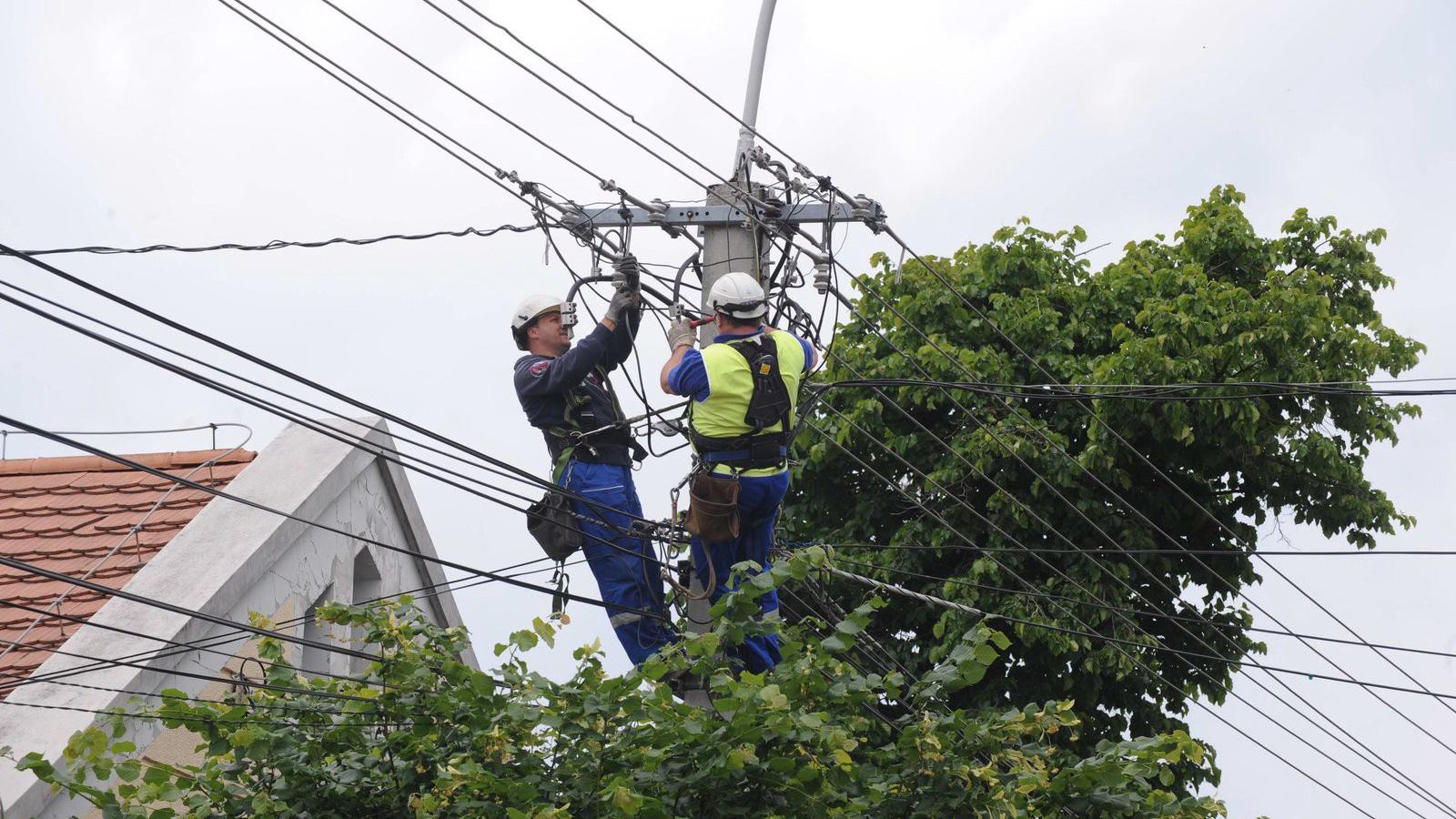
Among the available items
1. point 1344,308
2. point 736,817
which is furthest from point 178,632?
point 1344,308

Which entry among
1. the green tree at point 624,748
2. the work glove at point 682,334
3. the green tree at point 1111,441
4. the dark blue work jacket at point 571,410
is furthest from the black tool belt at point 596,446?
the green tree at point 1111,441

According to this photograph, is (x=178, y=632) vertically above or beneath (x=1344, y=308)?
beneath

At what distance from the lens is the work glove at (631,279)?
29.2 ft

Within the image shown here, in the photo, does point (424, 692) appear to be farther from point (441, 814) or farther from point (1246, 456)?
point (1246, 456)

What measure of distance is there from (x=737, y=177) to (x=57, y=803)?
442cm

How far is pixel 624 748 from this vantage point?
22.4ft

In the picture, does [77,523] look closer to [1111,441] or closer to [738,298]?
[738,298]

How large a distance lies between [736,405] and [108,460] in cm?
420

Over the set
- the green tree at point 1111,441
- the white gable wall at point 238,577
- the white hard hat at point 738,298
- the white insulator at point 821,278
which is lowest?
the white gable wall at point 238,577

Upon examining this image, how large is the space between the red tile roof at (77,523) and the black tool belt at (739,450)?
3.10 meters

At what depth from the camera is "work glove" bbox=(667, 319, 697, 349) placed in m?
8.91

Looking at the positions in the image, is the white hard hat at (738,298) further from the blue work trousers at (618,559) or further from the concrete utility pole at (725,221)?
the blue work trousers at (618,559)

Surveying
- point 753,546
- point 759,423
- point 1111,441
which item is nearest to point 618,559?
point 753,546

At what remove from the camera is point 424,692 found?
7.38 meters
